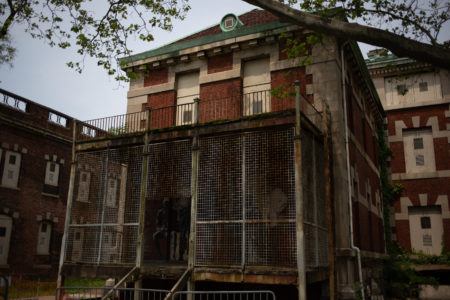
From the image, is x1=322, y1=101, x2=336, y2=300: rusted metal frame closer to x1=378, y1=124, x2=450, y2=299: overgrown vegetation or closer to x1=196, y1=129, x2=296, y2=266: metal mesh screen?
x1=196, y1=129, x2=296, y2=266: metal mesh screen

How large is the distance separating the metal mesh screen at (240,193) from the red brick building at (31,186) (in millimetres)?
13346

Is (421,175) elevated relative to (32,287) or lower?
elevated

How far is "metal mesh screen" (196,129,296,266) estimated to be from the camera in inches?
435

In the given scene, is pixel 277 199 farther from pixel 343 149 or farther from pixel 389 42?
pixel 389 42

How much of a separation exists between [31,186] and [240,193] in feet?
48.7

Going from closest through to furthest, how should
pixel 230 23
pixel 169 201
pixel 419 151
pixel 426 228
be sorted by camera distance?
pixel 169 201 → pixel 230 23 → pixel 426 228 → pixel 419 151

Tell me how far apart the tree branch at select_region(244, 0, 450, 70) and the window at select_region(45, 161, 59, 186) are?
58.3ft

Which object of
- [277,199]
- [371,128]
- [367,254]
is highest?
[371,128]

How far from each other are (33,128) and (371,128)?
17.7 metres

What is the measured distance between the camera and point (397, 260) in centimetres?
1902

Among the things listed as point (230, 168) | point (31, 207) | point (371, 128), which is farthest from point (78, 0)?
point (371, 128)

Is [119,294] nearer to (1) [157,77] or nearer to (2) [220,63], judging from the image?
(1) [157,77]

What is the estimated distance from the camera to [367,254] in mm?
14867

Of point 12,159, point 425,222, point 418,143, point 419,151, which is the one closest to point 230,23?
point 418,143
